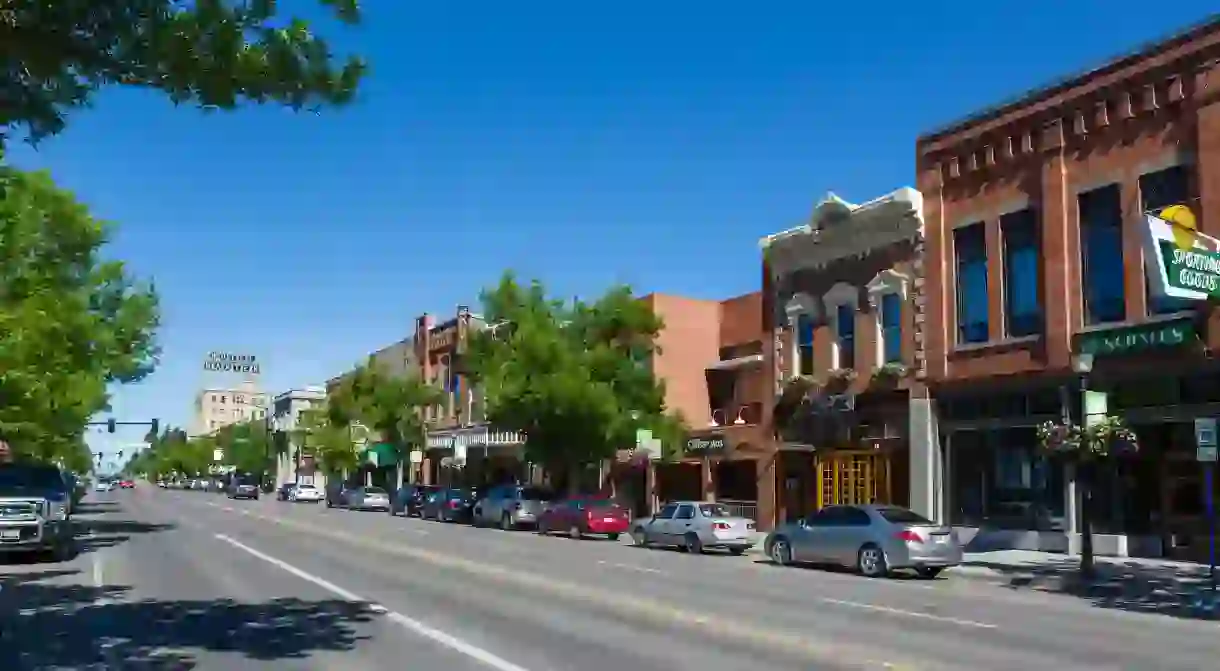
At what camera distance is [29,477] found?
1011 inches

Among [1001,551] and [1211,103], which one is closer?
[1211,103]

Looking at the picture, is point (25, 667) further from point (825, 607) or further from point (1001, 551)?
point (1001, 551)

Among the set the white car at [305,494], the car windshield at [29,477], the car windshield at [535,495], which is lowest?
the white car at [305,494]

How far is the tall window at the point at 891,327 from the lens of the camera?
105 feet

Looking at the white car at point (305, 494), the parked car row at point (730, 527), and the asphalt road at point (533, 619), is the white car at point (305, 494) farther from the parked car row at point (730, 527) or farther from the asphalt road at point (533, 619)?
the asphalt road at point (533, 619)

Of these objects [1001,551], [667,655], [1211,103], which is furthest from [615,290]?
[667,655]

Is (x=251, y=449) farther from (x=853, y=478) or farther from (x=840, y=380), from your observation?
(x=853, y=478)

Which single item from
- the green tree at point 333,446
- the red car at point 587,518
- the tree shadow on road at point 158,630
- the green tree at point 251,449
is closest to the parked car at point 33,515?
the tree shadow on road at point 158,630

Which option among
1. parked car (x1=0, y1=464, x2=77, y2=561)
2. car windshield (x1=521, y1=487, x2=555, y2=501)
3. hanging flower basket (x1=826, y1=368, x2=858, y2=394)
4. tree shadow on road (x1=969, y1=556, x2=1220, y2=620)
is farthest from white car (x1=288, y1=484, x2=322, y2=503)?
tree shadow on road (x1=969, y1=556, x2=1220, y2=620)

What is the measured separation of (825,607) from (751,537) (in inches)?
505

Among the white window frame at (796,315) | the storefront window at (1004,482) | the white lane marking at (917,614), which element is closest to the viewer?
the white lane marking at (917,614)

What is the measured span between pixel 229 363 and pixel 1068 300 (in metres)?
153

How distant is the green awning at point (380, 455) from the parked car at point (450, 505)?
20.2m

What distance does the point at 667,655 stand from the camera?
1115cm
